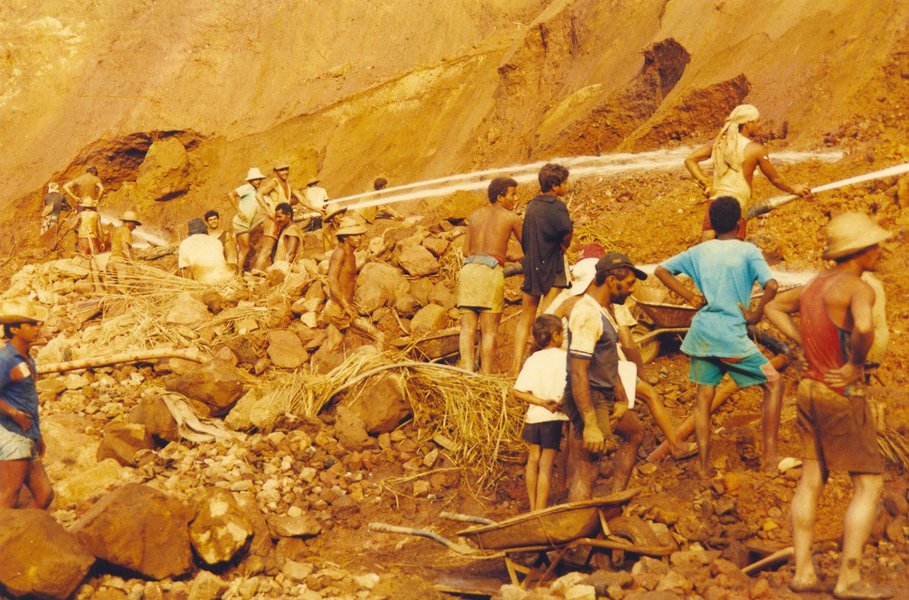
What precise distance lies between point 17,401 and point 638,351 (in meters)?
3.92

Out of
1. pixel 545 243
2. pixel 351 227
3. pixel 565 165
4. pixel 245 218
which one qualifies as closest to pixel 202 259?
pixel 245 218

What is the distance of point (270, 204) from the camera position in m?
13.1

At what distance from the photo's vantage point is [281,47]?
22.8m

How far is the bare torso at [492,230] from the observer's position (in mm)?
8359

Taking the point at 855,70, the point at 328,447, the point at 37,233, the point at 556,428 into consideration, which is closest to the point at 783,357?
the point at 556,428

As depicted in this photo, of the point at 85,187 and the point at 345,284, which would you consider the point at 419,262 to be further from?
the point at 85,187

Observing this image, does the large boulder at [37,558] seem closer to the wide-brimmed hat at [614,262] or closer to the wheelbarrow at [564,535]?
the wheelbarrow at [564,535]

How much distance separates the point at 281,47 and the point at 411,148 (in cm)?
578

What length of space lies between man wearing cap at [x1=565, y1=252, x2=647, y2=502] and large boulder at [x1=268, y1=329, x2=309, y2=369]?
438 centimetres

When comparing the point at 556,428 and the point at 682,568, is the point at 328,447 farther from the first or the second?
the point at 682,568

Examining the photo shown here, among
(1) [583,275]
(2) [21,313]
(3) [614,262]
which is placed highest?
(3) [614,262]

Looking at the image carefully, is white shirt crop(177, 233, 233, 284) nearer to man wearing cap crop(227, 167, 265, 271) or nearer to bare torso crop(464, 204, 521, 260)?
man wearing cap crop(227, 167, 265, 271)

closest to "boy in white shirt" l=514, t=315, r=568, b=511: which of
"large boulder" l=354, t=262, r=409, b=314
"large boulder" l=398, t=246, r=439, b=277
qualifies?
"large boulder" l=354, t=262, r=409, b=314

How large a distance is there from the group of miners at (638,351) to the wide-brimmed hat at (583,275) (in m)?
0.01
